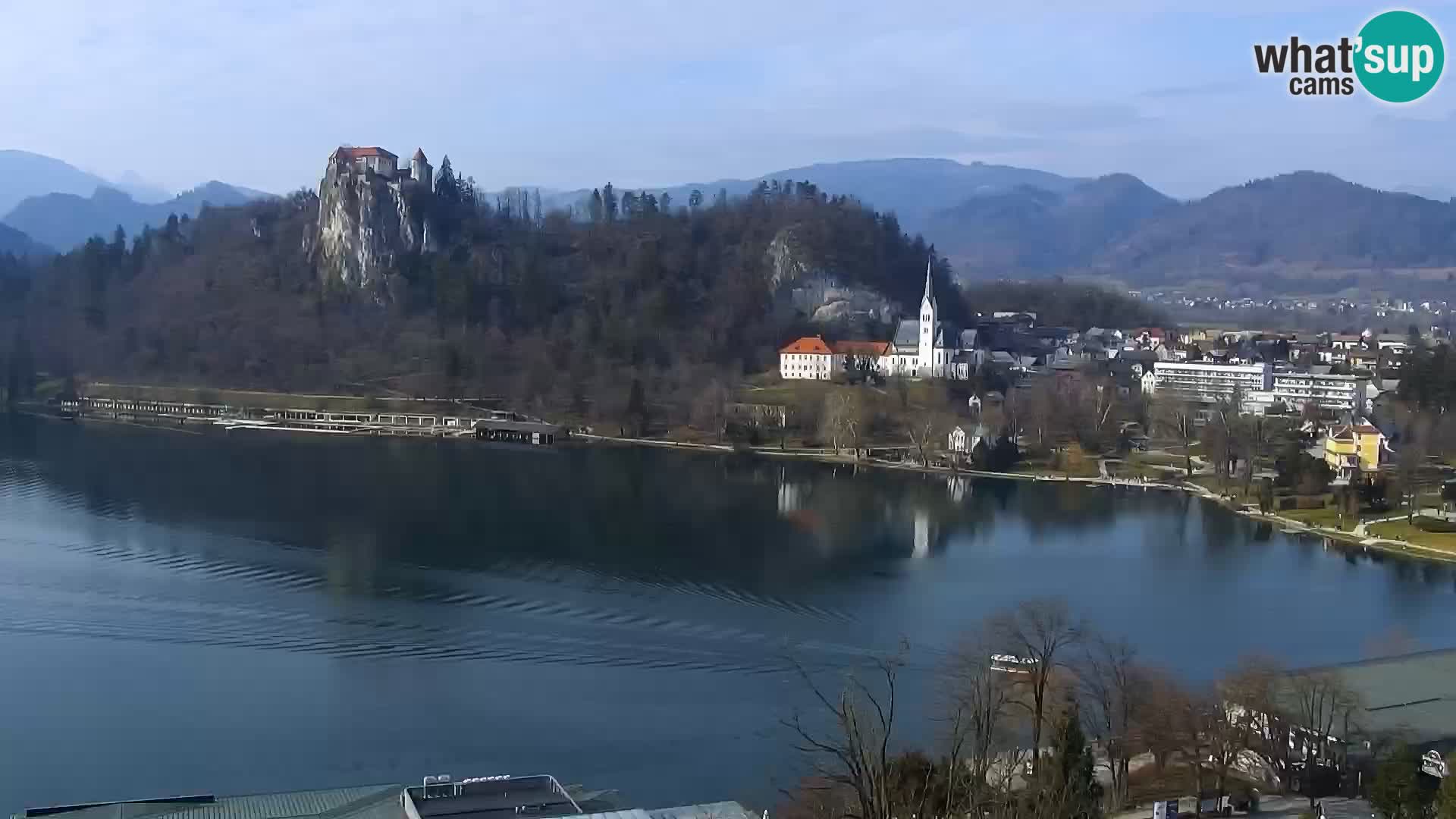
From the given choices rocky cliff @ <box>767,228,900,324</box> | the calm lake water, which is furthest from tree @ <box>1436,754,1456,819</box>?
rocky cliff @ <box>767,228,900,324</box>

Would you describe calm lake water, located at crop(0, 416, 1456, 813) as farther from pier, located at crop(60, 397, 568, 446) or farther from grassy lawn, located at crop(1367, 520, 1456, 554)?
pier, located at crop(60, 397, 568, 446)

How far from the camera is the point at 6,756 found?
17.7 feet

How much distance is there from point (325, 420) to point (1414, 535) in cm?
1245

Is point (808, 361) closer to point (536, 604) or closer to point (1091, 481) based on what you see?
point (1091, 481)

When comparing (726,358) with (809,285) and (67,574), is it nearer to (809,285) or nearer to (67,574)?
(809,285)

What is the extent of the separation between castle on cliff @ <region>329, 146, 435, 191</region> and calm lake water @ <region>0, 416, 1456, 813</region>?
1131cm

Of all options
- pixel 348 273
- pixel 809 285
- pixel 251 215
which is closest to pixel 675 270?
pixel 809 285

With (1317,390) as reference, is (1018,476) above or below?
below

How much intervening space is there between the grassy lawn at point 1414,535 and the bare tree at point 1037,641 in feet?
13.3

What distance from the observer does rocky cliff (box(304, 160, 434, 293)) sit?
2289 centimetres

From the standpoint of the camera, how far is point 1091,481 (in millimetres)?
13359

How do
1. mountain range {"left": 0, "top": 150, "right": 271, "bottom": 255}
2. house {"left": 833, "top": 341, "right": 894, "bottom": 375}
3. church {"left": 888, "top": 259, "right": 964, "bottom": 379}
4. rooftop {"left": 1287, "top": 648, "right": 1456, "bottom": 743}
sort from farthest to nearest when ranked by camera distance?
mountain range {"left": 0, "top": 150, "right": 271, "bottom": 255} → church {"left": 888, "top": 259, "right": 964, "bottom": 379} → house {"left": 833, "top": 341, "right": 894, "bottom": 375} → rooftop {"left": 1287, "top": 648, "right": 1456, "bottom": 743}

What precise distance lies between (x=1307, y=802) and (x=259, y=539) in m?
6.93

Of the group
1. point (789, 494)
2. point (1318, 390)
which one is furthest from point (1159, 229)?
point (789, 494)
